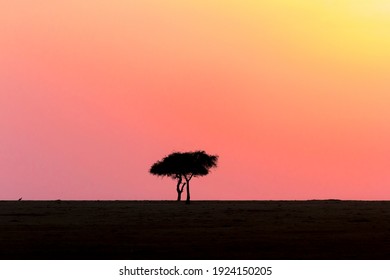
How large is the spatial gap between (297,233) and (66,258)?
19567 millimetres

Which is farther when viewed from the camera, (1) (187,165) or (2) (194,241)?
(1) (187,165)

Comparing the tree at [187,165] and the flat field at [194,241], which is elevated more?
the tree at [187,165]

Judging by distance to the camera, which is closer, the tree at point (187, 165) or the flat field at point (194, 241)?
the flat field at point (194, 241)

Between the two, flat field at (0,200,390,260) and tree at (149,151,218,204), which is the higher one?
tree at (149,151,218,204)

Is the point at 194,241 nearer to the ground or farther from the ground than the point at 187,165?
nearer to the ground

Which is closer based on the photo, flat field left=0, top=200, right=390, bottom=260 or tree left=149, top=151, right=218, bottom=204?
flat field left=0, top=200, right=390, bottom=260

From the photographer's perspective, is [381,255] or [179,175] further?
[179,175]

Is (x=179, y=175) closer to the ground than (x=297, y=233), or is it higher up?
higher up
